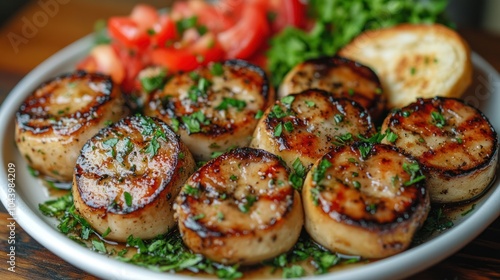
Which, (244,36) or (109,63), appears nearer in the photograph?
(109,63)

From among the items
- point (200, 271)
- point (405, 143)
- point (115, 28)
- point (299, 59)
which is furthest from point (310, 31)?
point (200, 271)

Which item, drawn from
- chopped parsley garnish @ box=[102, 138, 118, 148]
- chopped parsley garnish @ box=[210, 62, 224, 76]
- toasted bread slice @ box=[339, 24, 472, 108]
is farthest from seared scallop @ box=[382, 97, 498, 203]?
chopped parsley garnish @ box=[102, 138, 118, 148]

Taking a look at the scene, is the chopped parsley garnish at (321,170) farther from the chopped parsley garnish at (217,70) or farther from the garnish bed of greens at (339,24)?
the garnish bed of greens at (339,24)

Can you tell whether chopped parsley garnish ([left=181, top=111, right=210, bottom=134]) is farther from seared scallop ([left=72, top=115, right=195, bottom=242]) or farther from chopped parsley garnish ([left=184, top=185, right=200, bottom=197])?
chopped parsley garnish ([left=184, top=185, right=200, bottom=197])

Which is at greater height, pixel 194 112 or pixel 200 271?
pixel 194 112

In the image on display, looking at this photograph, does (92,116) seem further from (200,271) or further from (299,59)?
(299,59)

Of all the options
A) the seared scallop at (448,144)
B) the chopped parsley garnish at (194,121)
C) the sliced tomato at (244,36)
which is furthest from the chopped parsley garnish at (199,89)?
the seared scallop at (448,144)

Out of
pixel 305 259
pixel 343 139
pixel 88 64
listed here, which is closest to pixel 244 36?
pixel 88 64

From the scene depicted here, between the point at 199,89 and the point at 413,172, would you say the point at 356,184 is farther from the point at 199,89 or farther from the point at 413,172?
the point at 199,89
